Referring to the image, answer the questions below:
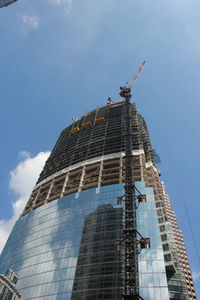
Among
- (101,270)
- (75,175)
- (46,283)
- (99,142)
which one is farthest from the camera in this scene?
(99,142)

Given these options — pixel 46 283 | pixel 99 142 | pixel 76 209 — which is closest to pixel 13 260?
pixel 46 283

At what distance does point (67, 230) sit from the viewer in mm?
65000

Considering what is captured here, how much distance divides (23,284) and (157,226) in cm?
3403

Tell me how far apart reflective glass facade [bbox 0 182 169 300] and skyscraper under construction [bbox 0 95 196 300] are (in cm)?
18

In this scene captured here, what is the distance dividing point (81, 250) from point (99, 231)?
587cm

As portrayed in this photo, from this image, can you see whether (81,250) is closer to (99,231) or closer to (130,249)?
(99,231)

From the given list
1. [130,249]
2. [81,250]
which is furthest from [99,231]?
[130,249]

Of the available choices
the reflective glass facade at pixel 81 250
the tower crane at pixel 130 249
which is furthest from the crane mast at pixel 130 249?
the reflective glass facade at pixel 81 250

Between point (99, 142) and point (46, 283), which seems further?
point (99, 142)

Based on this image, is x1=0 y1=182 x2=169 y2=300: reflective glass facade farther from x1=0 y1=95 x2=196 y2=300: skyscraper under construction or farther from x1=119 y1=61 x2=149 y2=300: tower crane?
x1=119 y1=61 x2=149 y2=300: tower crane

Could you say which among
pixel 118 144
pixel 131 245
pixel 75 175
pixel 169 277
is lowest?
pixel 131 245

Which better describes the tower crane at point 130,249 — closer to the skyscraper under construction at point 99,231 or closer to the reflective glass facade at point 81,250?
the skyscraper under construction at point 99,231

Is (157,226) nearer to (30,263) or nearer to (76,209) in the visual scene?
(76,209)

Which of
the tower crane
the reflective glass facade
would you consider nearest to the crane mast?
the tower crane
